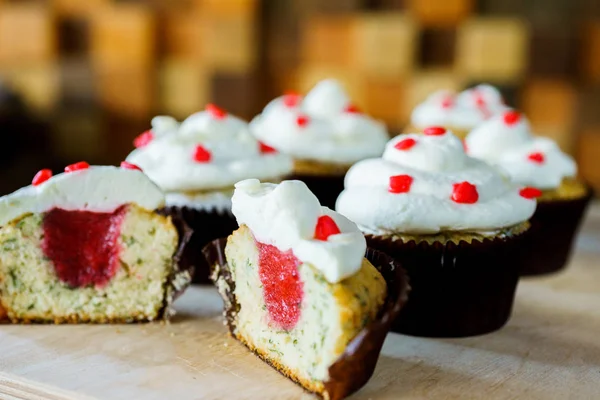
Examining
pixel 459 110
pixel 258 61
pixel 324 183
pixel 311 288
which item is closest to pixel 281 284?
pixel 311 288

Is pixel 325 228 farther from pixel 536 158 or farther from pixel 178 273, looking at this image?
pixel 536 158

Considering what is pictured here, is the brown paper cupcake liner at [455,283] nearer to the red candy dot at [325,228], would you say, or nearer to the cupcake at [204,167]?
the red candy dot at [325,228]

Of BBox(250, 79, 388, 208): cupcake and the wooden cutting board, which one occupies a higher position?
BBox(250, 79, 388, 208): cupcake

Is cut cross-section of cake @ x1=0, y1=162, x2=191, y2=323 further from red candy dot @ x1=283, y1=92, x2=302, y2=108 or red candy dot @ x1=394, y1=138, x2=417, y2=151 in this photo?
red candy dot @ x1=283, y1=92, x2=302, y2=108

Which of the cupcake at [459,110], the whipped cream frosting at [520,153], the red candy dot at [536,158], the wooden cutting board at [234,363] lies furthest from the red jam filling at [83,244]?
the cupcake at [459,110]

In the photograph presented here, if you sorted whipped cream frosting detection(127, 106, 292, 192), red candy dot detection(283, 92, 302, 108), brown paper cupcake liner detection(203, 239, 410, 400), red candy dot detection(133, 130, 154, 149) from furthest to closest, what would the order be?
red candy dot detection(283, 92, 302, 108) → red candy dot detection(133, 130, 154, 149) → whipped cream frosting detection(127, 106, 292, 192) → brown paper cupcake liner detection(203, 239, 410, 400)

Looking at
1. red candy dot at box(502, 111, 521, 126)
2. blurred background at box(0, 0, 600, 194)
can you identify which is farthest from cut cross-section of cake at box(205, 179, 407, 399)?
blurred background at box(0, 0, 600, 194)
